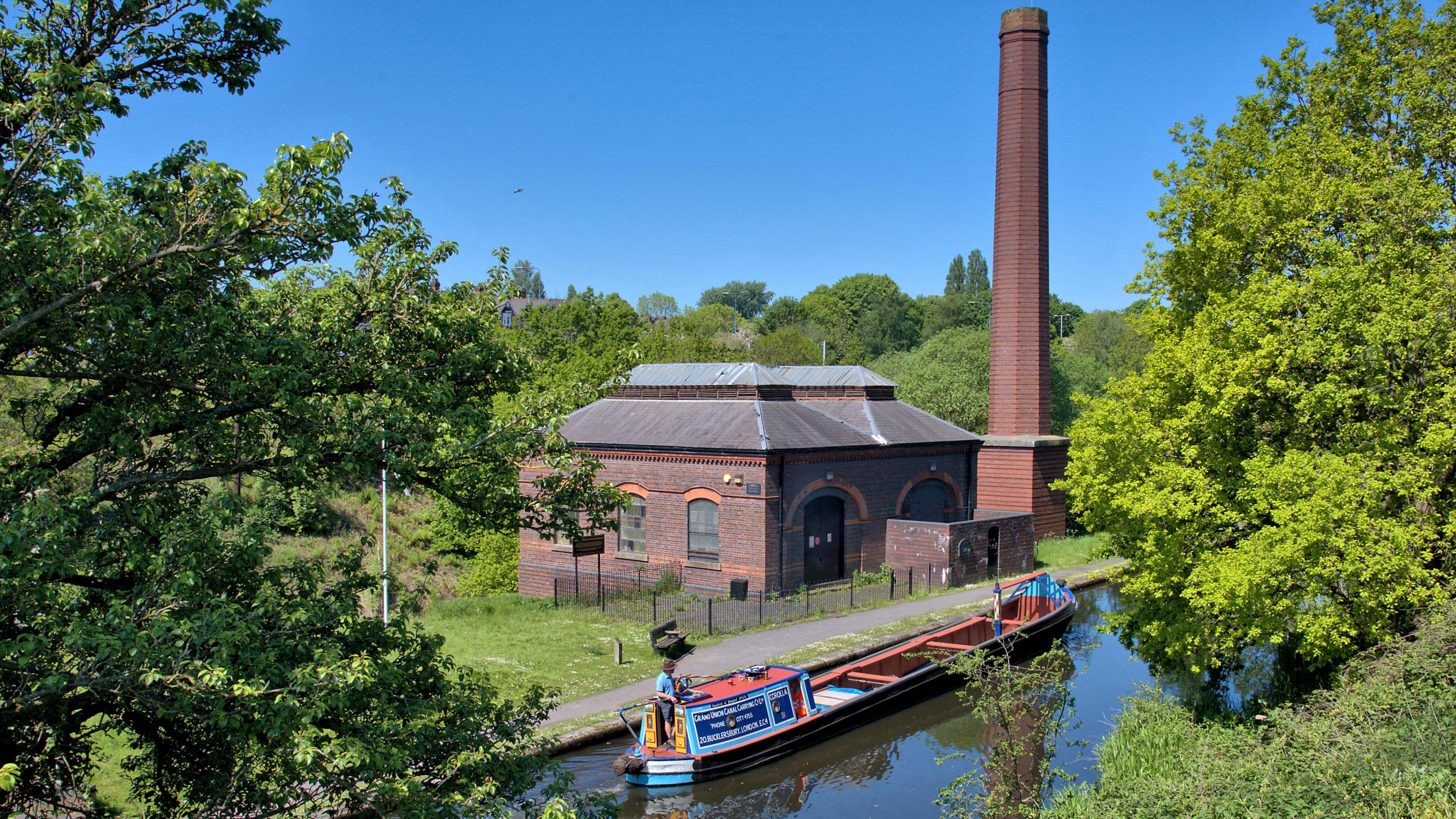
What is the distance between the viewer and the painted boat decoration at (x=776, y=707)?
14.5 m

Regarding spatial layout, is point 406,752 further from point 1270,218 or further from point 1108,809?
point 1270,218

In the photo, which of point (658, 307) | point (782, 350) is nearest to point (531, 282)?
point (658, 307)

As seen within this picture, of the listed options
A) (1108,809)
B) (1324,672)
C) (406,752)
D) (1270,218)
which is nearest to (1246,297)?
(1270,218)

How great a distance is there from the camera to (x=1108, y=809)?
1077 centimetres

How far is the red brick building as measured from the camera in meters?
25.1

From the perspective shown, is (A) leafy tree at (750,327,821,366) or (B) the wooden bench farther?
(A) leafy tree at (750,327,821,366)

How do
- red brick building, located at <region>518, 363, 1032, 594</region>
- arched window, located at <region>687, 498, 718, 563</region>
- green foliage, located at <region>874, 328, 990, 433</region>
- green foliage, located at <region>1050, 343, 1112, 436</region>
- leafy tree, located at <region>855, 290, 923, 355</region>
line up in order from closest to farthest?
red brick building, located at <region>518, 363, 1032, 594</region> < arched window, located at <region>687, 498, 718, 563</region> < green foliage, located at <region>874, 328, 990, 433</region> < green foliage, located at <region>1050, 343, 1112, 436</region> < leafy tree, located at <region>855, 290, 923, 355</region>

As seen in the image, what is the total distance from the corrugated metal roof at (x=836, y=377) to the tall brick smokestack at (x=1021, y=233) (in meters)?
4.50

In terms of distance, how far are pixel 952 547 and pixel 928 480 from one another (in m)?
3.47

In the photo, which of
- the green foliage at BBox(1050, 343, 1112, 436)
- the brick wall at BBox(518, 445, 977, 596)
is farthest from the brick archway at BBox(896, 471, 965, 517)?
the green foliage at BBox(1050, 343, 1112, 436)

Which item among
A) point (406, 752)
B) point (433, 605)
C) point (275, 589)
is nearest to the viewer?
point (406, 752)

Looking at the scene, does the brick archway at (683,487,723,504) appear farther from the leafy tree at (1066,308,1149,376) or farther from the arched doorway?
the leafy tree at (1066,308,1149,376)

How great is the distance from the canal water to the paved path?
49.5 inches

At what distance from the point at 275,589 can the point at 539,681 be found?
1090 cm
